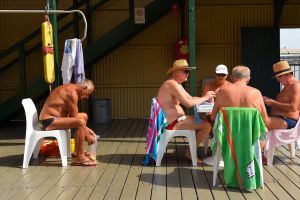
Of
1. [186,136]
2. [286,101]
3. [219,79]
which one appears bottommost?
[186,136]

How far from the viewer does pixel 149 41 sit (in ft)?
31.9

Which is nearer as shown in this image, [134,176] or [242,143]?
[242,143]

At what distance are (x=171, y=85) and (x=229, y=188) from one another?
1.41m

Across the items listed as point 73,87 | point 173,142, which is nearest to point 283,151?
point 173,142

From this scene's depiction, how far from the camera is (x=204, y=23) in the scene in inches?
379

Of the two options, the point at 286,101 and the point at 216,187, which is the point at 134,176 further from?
the point at 286,101

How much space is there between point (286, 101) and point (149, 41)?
5082 mm

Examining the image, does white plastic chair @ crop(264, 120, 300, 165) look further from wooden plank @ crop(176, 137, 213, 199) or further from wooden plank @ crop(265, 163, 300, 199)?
wooden plank @ crop(176, 137, 213, 199)

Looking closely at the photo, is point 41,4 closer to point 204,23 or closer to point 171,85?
point 204,23

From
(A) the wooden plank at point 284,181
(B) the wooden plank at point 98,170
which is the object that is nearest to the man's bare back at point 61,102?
(B) the wooden plank at point 98,170

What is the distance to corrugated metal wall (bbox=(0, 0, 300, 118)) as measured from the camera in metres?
9.61

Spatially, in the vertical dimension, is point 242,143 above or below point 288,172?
above

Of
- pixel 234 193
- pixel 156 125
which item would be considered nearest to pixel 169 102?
pixel 156 125

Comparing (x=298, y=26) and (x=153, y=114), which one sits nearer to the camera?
(x=153, y=114)
